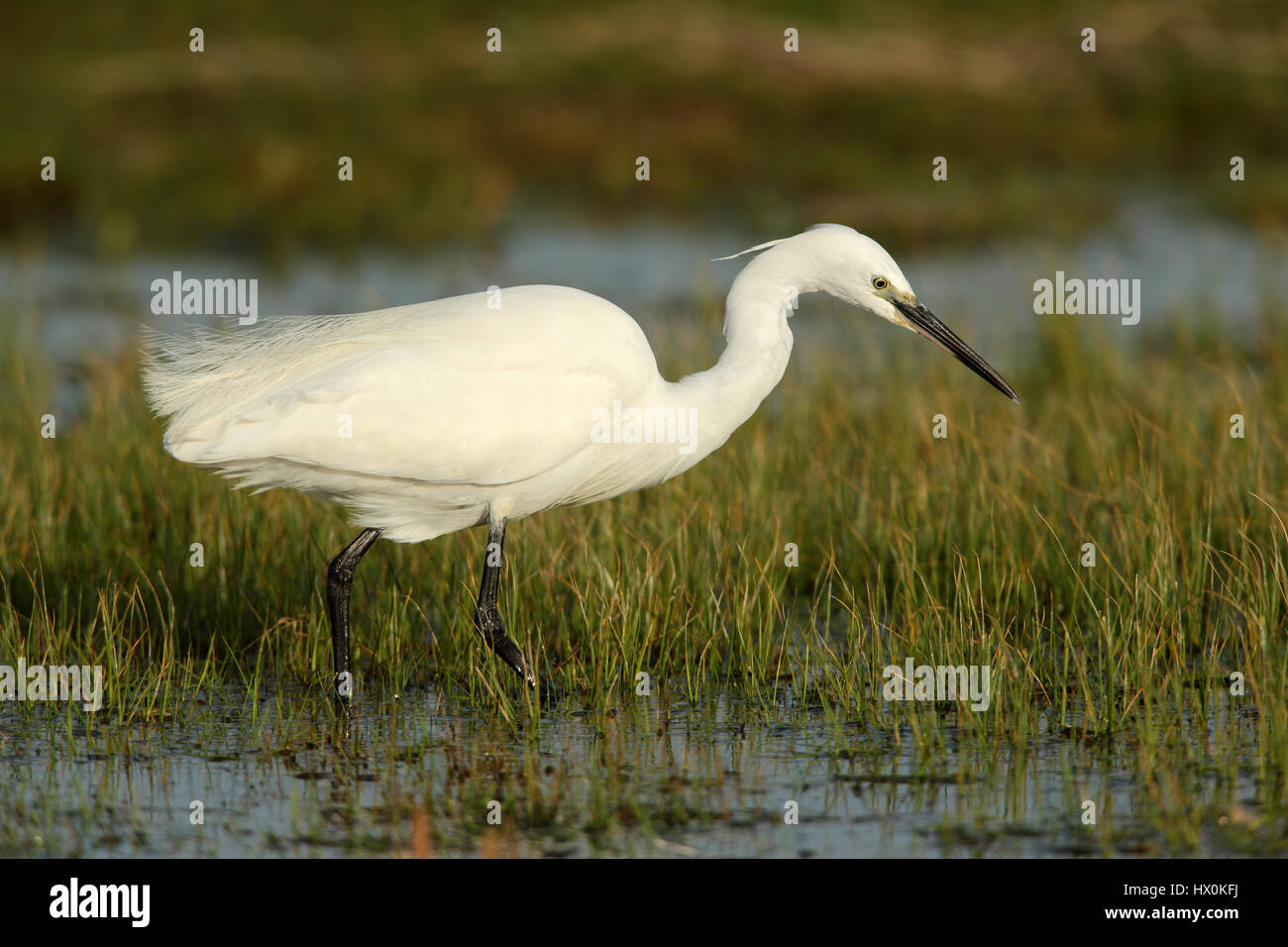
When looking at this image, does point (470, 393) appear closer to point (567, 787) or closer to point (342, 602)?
point (342, 602)

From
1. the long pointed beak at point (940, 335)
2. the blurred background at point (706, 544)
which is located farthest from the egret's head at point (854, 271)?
the blurred background at point (706, 544)

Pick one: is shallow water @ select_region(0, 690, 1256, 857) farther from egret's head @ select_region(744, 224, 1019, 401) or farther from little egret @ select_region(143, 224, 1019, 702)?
egret's head @ select_region(744, 224, 1019, 401)

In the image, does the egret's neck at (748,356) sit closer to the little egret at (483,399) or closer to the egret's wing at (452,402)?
the little egret at (483,399)

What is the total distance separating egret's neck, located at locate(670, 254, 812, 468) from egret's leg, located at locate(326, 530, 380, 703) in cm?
125


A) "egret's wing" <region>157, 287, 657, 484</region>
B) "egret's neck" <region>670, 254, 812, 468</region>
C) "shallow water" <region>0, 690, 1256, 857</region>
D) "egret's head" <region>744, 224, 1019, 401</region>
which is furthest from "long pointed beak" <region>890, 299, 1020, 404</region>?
"shallow water" <region>0, 690, 1256, 857</region>

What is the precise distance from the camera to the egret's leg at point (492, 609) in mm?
5680

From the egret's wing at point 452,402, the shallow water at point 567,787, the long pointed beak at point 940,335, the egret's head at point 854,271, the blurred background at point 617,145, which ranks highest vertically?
the blurred background at point 617,145

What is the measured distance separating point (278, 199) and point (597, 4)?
23.9ft

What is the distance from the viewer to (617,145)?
18.3m

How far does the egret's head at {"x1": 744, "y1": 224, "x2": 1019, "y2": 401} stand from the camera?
5590mm

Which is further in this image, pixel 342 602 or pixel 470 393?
pixel 342 602

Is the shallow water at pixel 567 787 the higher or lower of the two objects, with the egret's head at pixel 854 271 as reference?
lower

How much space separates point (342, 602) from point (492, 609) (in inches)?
20.8

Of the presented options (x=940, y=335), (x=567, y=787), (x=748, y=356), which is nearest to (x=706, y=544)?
(x=748, y=356)
